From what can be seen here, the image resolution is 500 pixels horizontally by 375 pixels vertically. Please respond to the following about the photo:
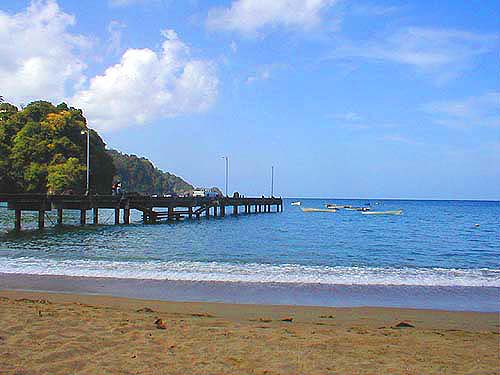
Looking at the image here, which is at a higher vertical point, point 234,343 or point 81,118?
point 81,118

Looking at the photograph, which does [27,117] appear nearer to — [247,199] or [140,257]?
[247,199]

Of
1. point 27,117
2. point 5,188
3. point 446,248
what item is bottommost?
point 446,248

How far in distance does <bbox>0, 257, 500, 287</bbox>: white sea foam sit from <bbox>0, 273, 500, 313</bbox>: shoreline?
2.23 ft

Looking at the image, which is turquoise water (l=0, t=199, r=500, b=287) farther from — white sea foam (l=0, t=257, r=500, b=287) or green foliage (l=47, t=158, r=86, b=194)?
green foliage (l=47, t=158, r=86, b=194)

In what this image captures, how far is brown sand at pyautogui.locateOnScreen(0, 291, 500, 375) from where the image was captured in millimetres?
5805

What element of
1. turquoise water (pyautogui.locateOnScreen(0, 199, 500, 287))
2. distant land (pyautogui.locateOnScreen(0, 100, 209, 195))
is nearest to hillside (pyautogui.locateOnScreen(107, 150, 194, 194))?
distant land (pyautogui.locateOnScreen(0, 100, 209, 195))

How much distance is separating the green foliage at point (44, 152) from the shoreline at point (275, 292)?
1703 inches

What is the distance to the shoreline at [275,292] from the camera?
11.3 meters

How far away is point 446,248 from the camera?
2688 centimetres

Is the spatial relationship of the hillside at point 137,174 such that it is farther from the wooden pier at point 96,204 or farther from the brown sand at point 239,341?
the brown sand at point 239,341

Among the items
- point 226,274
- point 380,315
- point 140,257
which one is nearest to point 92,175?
point 140,257

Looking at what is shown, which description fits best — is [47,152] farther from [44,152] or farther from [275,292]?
[275,292]

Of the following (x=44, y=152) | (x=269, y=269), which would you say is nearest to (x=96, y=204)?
(x=269, y=269)

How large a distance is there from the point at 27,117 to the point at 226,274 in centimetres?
5806
